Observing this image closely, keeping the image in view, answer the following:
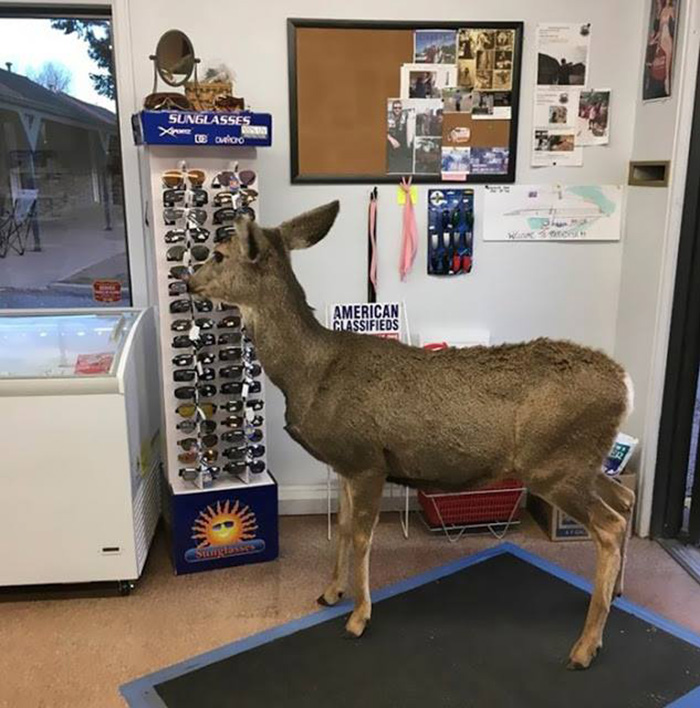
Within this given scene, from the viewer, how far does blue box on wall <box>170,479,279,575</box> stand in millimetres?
2965

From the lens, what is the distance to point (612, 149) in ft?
11.0

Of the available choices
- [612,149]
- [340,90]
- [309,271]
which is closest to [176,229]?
[309,271]

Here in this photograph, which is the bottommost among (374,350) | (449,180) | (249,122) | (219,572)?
(219,572)

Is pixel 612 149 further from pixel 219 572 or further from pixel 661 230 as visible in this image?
pixel 219 572

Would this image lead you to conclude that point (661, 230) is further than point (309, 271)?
No

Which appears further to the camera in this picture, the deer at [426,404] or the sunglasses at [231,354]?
the sunglasses at [231,354]

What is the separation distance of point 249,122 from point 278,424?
1.41 metres

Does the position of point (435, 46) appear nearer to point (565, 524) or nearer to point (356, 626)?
point (565, 524)

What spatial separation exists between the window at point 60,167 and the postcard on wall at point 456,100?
56.8 inches

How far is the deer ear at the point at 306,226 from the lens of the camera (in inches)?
97.4

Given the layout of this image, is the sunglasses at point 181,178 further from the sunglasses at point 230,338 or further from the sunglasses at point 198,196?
the sunglasses at point 230,338

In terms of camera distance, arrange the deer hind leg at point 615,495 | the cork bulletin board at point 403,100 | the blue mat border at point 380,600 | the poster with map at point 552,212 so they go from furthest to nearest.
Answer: the poster with map at point 552,212, the cork bulletin board at point 403,100, the deer hind leg at point 615,495, the blue mat border at point 380,600

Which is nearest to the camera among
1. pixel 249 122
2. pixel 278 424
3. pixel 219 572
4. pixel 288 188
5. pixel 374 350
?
pixel 374 350

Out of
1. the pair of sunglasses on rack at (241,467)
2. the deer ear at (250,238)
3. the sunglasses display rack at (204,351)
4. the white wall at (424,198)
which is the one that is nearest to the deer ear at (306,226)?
the deer ear at (250,238)
